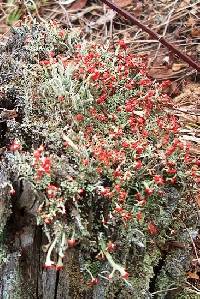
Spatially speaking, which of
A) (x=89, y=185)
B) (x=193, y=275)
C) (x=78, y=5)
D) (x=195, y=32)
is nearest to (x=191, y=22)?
(x=195, y=32)

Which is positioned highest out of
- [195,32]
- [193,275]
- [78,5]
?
[78,5]

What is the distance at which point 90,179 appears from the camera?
2117mm

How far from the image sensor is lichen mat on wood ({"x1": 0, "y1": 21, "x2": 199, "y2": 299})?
6.86ft

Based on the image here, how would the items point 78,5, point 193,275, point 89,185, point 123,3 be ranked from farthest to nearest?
point 78,5, point 123,3, point 193,275, point 89,185

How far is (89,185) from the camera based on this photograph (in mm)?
2107

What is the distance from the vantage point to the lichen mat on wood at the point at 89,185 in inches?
82.3

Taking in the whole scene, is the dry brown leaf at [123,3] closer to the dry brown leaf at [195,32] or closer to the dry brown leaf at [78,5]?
the dry brown leaf at [78,5]

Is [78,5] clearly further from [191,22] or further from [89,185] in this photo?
[89,185]

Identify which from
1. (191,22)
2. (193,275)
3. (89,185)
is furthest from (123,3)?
(89,185)

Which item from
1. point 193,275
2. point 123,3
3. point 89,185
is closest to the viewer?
point 89,185

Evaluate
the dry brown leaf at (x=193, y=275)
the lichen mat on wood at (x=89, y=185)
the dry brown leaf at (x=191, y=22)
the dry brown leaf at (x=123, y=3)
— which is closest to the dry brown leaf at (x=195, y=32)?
the dry brown leaf at (x=191, y=22)

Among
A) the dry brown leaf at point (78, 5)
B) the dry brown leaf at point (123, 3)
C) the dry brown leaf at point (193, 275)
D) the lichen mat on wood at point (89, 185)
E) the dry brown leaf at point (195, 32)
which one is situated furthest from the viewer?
the dry brown leaf at point (78, 5)

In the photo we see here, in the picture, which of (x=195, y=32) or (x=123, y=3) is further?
(x=123, y=3)

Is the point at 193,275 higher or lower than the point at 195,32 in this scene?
lower
